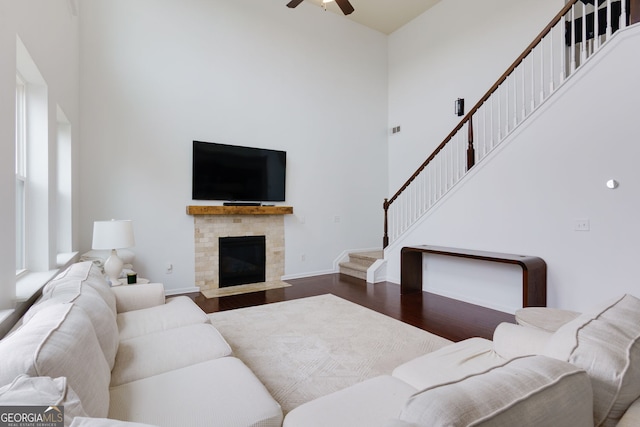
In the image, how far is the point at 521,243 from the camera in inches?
152

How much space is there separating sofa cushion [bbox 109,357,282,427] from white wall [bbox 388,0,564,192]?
5777mm

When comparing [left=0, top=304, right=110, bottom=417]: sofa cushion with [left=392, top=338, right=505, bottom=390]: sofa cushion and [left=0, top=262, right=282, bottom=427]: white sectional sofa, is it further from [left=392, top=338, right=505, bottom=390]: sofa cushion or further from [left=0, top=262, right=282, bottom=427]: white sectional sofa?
[left=392, top=338, right=505, bottom=390]: sofa cushion

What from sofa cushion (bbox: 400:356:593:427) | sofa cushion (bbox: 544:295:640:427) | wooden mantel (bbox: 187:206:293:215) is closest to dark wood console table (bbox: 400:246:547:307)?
A: wooden mantel (bbox: 187:206:293:215)

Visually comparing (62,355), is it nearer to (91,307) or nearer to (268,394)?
(91,307)

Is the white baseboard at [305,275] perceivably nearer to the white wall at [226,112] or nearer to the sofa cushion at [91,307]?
the white wall at [226,112]

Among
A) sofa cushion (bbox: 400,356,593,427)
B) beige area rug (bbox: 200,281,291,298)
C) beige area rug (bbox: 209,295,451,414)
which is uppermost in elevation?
sofa cushion (bbox: 400,356,593,427)

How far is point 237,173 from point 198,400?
14.4ft

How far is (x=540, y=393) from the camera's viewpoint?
29.8 inches

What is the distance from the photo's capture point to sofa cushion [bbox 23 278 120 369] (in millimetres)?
1592

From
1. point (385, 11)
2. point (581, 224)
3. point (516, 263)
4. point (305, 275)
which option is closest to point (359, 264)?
point (305, 275)

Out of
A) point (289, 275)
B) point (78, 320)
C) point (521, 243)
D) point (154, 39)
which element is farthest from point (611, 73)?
point (154, 39)

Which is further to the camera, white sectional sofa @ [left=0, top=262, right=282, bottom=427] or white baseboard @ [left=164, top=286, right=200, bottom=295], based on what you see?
white baseboard @ [left=164, top=286, right=200, bottom=295]

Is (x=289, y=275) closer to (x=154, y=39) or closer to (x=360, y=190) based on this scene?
(x=360, y=190)

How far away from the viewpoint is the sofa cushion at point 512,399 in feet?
2.20
